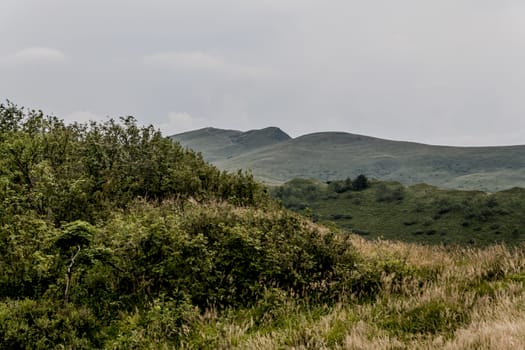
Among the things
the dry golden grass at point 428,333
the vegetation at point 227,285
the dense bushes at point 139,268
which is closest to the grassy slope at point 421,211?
the vegetation at point 227,285

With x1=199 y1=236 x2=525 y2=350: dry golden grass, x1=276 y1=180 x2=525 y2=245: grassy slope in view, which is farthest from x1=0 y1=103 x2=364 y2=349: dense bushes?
x1=276 y1=180 x2=525 y2=245: grassy slope

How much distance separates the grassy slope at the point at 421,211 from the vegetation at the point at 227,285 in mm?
73908

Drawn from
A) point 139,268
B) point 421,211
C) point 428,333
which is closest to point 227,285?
point 139,268

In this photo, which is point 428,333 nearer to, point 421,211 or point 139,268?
point 139,268

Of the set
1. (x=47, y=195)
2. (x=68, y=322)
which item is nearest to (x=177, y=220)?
(x=68, y=322)

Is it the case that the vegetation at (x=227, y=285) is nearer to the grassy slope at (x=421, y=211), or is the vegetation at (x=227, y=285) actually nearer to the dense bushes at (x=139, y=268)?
the dense bushes at (x=139, y=268)

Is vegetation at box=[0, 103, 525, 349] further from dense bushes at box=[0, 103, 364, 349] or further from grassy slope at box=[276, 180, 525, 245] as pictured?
grassy slope at box=[276, 180, 525, 245]

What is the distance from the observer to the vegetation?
6.84 metres

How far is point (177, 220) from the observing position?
11.4 meters

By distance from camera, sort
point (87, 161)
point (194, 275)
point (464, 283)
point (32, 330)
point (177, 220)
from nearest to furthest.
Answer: point (32, 330), point (464, 283), point (194, 275), point (177, 220), point (87, 161)

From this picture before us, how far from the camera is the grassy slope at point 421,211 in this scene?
86312 mm

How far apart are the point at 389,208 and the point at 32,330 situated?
112m

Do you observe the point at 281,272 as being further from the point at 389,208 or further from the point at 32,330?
the point at 389,208

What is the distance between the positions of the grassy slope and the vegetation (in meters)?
73.9
